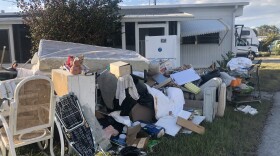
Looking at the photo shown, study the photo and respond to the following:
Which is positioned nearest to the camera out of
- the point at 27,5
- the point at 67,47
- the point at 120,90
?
the point at 120,90

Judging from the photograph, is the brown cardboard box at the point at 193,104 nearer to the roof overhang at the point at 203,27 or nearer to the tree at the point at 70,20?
the tree at the point at 70,20

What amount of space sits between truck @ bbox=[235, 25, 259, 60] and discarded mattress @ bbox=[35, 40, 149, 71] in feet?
50.7

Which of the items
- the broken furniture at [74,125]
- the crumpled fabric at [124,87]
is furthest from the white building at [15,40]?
the broken furniture at [74,125]

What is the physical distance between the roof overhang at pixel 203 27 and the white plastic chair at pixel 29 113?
35.3 ft

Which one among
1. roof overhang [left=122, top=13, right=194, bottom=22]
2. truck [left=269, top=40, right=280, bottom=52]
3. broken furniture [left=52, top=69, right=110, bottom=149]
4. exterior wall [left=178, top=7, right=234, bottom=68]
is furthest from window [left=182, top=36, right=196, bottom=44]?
truck [left=269, top=40, right=280, bottom=52]

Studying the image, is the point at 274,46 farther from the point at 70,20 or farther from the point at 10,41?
the point at 10,41

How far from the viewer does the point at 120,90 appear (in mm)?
5414

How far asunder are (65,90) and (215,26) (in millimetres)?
10900

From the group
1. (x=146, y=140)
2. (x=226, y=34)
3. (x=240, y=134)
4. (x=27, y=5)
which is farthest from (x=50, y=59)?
(x=226, y=34)

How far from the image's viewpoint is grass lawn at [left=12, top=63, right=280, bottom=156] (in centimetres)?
478

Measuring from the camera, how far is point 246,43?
81.3ft

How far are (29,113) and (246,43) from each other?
77.5 feet

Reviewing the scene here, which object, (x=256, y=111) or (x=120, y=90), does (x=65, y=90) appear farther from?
(x=256, y=111)

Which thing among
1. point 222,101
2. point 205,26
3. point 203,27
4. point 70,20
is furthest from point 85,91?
point 205,26
